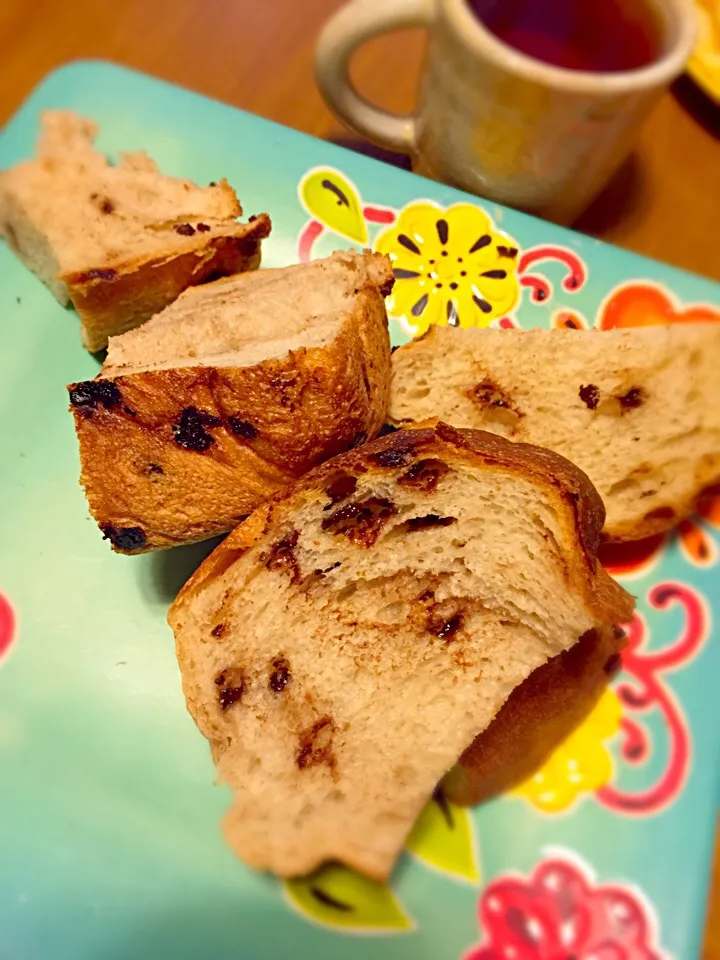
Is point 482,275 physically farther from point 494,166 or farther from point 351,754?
point 351,754

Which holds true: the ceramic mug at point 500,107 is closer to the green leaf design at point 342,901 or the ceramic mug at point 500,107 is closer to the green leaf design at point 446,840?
the green leaf design at point 446,840

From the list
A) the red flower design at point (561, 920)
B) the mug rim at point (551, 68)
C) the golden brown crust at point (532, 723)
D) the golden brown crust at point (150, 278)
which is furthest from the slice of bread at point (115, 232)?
the red flower design at point (561, 920)

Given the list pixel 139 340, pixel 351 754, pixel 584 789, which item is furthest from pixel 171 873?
pixel 139 340

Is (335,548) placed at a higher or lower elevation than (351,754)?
higher

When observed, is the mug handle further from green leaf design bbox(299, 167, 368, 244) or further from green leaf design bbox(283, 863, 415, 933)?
green leaf design bbox(283, 863, 415, 933)

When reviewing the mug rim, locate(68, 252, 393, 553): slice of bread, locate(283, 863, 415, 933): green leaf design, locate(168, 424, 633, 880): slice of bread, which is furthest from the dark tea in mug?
locate(283, 863, 415, 933): green leaf design
